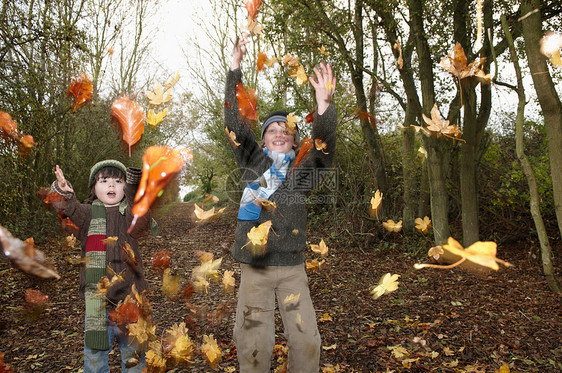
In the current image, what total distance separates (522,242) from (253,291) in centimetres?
685

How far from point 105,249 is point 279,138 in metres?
1.29

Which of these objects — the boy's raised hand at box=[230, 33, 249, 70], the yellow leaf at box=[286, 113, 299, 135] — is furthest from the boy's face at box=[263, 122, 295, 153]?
the boy's raised hand at box=[230, 33, 249, 70]

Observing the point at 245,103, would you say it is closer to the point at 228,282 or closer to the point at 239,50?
the point at 239,50

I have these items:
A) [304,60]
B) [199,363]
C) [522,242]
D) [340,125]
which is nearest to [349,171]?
[340,125]

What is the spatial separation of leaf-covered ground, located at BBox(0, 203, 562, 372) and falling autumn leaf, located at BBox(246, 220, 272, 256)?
1351mm

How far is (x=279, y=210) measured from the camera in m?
2.22

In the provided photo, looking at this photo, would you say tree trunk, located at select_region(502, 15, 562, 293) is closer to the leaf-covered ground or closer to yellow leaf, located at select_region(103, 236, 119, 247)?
the leaf-covered ground

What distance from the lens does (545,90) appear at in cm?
393

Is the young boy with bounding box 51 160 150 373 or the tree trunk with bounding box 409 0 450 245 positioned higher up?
the tree trunk with bounding box 409 0 450 245

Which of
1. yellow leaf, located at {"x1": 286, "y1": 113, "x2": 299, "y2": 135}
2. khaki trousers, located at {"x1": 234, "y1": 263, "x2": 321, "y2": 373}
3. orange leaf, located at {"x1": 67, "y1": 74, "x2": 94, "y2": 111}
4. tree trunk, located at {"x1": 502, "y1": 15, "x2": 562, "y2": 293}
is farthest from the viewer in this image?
orange leaf, located at {"x1": 67, "y1": 74, "x2": 94, "y2": 111}

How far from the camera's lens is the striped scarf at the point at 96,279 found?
2.32 m

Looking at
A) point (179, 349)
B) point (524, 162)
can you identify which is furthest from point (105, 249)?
point (524, 162)

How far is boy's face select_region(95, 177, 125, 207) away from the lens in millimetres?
2566

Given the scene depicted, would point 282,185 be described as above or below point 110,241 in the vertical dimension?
above
